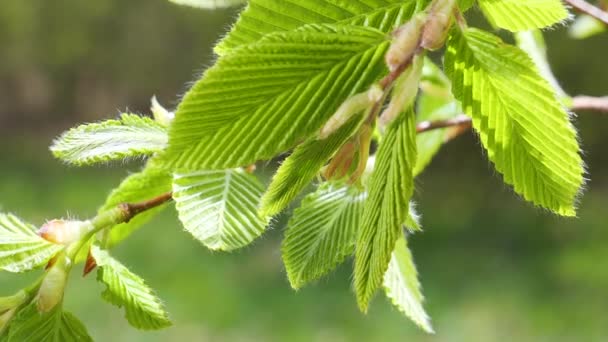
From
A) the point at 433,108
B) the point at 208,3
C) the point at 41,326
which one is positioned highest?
the point at 208,3

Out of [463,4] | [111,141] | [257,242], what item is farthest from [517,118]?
[257,242]

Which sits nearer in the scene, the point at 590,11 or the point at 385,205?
the point at 385,205

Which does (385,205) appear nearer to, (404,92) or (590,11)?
(404,92)

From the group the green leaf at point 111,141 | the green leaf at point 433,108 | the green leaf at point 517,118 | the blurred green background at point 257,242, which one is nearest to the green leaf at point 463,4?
the green leaf at point 517,118

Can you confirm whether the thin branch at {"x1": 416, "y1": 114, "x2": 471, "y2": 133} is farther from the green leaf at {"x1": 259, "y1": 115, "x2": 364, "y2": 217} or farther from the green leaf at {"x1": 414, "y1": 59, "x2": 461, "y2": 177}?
the green leaf at {"x1": 259, "y1": 115, "x2": 364, "y2": 217}

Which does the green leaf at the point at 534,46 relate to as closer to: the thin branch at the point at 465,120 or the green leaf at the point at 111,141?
the thin branch at the point at 465,120
